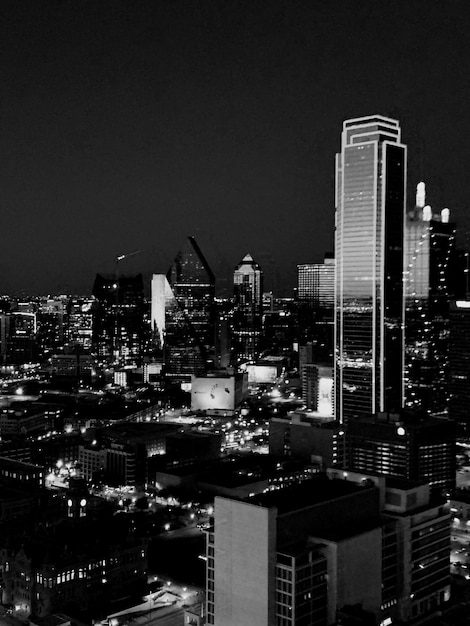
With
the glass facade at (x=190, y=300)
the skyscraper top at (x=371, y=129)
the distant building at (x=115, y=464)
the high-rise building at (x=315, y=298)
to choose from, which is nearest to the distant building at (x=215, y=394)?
the glass facade at (x=190, y=300)

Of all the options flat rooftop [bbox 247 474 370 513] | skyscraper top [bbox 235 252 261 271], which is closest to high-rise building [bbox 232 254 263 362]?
skyscraper top [bbox 235 252 261 271]

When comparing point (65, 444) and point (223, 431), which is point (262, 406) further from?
point (65, 444)

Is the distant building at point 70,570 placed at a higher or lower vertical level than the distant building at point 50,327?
lower

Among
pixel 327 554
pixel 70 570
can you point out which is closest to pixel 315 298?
pixel 70 570

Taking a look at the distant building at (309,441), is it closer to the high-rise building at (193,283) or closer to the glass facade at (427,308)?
the glass facade at (427,308)

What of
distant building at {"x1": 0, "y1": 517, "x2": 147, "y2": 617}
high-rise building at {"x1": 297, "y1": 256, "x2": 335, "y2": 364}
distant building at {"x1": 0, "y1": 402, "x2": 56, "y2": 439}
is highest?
high-rise building at {"x1": 297, "y1": 256, "x2": 335, "y2": 364}

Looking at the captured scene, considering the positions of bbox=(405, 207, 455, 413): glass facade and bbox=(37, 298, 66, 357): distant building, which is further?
bbox=(37, 298, 66, 357): distant building

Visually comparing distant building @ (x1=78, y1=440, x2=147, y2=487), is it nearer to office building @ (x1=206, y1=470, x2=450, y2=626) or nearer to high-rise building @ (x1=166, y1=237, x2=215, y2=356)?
office building @ (x1=206, y1=470, x2=450, y2=626)
